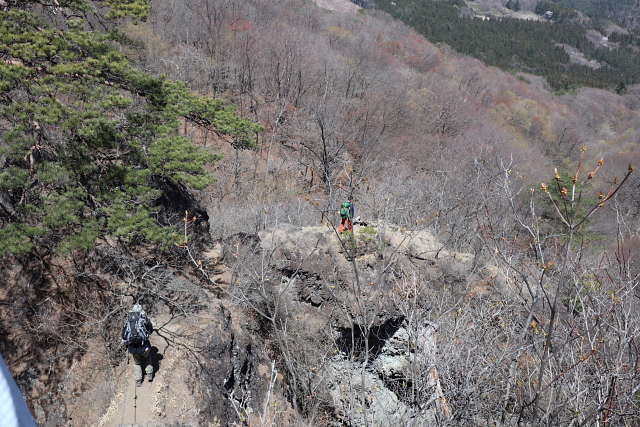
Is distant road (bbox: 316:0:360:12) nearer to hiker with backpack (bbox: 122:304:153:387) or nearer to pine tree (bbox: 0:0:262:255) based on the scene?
pine tree (bbox: 0:0:262:255)

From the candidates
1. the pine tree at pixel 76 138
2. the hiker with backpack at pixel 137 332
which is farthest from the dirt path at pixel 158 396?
the pine tree at pixel 76 138

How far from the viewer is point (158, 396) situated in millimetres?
7410

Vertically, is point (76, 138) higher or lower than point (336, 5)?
lower

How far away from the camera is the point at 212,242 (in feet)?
40.1

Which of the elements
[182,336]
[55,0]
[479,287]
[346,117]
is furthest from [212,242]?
[346,117]

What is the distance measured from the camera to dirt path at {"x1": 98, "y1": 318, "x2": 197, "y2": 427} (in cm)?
712

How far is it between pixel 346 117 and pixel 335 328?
20.4 metres

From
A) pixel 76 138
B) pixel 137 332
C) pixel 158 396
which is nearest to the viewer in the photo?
pixel 137 332

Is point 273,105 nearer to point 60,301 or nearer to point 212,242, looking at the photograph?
point 212,242

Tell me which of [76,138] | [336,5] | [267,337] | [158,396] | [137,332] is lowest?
[267,337]

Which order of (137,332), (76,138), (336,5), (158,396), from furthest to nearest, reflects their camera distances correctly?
1. (336,5)
2. (76,138)
3. (158,396)
4. (137,332)

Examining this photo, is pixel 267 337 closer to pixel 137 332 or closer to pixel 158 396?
pixel 158 396

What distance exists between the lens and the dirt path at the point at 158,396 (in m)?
7.12

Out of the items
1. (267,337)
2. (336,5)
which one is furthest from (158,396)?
(336,5)
